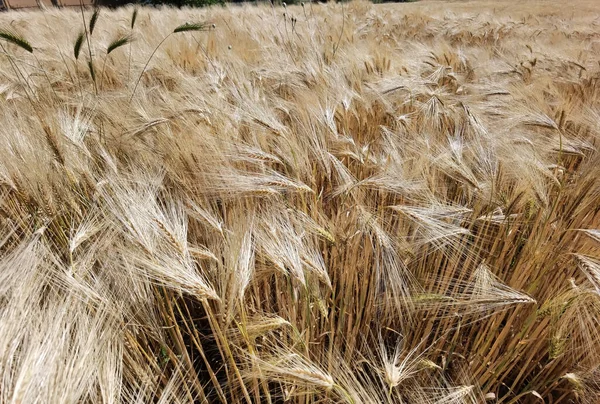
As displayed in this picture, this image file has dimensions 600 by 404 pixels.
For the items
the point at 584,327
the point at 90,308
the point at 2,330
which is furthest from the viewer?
the point at 584,327

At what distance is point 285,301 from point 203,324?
271 millimetres

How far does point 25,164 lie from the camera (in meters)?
0.89

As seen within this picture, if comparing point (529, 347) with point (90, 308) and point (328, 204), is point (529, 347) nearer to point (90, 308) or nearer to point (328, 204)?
point (328, 204)

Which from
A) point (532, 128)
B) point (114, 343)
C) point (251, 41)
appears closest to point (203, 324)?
point (114, 343)

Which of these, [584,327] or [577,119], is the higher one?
[577,119]

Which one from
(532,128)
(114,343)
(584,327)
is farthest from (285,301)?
(532,128)

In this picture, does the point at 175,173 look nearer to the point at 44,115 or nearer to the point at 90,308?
the point at 44,115

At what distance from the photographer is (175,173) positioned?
108 centimetres

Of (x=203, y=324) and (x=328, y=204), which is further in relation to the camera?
(x=328, y=204)

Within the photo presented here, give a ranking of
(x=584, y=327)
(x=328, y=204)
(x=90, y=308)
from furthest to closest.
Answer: (x=328, y=204) → (x=584, y=327) → (x=90, y=308)

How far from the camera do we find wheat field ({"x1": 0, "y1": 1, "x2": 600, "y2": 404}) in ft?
2.17

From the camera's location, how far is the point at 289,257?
2.52 ft

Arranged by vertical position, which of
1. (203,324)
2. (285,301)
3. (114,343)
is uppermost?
(114,343)

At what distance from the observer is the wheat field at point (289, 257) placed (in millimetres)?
661
